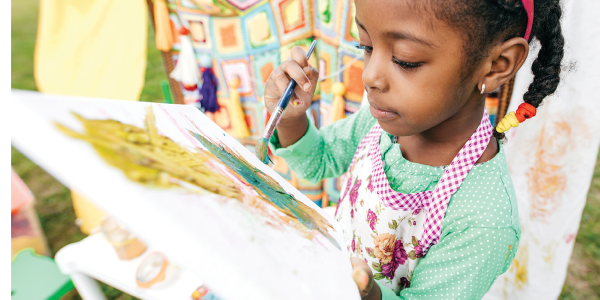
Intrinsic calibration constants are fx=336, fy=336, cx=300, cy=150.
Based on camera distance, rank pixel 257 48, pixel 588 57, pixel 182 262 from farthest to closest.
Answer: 1. pixel 257 48
2. pixel 588 57
3. pixel 182 262

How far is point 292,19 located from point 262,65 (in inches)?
9.4

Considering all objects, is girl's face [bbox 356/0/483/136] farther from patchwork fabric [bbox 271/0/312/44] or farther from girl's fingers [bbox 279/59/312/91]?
patchwork fabric [bbox 271/0/312/44]

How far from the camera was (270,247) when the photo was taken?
408 mm

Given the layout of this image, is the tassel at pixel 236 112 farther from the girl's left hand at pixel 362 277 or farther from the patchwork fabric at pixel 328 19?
the girl's left hand at pixel 362 277

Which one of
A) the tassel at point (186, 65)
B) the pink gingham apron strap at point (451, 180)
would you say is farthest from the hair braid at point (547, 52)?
the tassel at point (186, 65)

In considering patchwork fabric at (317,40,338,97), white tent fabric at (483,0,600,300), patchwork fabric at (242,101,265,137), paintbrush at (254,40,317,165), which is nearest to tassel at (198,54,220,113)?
patchwork fabric at (242,101,265,137)

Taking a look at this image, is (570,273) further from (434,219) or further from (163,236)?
(163,236)

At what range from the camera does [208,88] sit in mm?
1504

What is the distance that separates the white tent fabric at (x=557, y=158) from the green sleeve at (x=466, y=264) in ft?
1.50

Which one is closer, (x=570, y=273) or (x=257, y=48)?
(x=257, y=48)

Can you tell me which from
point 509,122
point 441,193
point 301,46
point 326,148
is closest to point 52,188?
point 301,46

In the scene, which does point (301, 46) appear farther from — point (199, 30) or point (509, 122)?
point (509, 122)

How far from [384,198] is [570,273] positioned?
4.40ft

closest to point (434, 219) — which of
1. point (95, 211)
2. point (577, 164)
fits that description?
point (577, 164)
